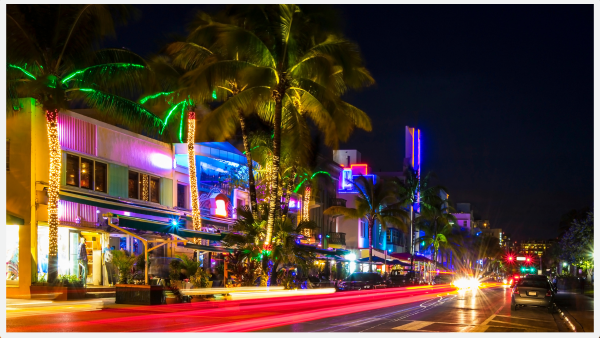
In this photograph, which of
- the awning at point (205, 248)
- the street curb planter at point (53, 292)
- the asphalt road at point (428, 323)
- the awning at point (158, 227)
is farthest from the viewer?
the awning at point (205, 248)

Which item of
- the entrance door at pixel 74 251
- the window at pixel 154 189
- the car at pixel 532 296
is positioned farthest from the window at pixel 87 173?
the car at pixel 532 296

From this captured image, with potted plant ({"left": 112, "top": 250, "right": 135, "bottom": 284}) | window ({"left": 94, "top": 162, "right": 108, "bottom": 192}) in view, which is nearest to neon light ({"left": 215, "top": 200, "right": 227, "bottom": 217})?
window ({"left": 94, "top": 162, "right": 108, "bottom": 192})

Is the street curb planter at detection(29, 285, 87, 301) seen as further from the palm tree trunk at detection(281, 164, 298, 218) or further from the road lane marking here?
the palm tree trunk at detection(281, 164, 298, 218)

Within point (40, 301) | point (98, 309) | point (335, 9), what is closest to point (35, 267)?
point (40, 301)

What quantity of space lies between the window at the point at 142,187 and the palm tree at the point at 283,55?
6.76m

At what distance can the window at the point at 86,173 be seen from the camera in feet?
92.9

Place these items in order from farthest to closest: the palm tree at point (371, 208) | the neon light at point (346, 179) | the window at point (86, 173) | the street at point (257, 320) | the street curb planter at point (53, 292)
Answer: the neon light at point (346, 179) < the palm tree at point (371, 208) < the window at point (86, 173) < the street curb planter at point (53, 292) < the street at point (257, 320)

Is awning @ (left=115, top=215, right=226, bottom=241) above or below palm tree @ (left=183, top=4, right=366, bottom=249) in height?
below

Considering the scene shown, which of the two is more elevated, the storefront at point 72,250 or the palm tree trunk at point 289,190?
the palm tree trunk at point 289,190

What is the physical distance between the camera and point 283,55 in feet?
96.7

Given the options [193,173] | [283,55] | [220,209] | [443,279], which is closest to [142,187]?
[193,173]

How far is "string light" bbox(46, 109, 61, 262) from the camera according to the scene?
24391 mm

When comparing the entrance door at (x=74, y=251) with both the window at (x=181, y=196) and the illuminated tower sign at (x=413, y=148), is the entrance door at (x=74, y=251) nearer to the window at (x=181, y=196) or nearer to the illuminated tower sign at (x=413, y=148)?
the window at (x=181, y=196)

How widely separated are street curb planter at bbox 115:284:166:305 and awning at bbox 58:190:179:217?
506 cm
